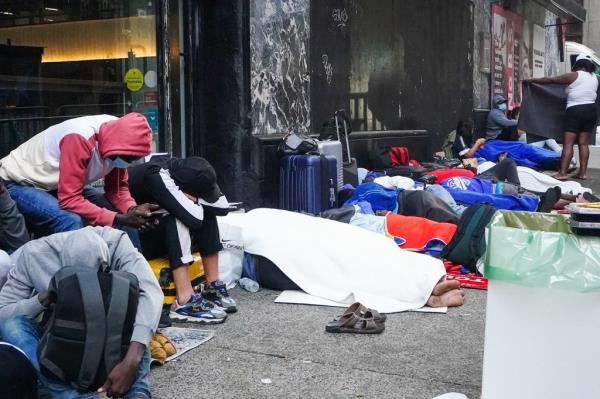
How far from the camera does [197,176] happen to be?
4695 millimetres

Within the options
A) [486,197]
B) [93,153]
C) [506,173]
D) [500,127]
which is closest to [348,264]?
[93,153]

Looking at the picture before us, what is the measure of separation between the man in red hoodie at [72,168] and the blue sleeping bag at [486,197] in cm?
401

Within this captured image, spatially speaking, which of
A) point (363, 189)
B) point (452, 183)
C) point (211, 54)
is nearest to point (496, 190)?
point (452, 183)


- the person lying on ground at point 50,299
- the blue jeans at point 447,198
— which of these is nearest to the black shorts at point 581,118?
the blue jeans at point 447,198

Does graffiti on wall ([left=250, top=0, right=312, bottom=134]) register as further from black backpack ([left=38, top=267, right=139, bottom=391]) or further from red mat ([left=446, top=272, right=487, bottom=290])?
black backpack ([left=38, top=267, right=139, bottom=391])

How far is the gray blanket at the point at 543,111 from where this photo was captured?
37.4 ft

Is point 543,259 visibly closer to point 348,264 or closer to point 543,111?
point 348,264

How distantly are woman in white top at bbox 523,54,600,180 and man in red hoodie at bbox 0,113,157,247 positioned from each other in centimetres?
810

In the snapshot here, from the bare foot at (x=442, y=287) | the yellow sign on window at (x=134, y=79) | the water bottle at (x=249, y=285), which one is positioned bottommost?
the water bottle at (x=249, y=285)

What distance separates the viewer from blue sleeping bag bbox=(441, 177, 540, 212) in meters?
7.52

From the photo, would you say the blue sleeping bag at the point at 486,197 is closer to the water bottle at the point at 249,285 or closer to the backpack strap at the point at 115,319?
the water bottle at the point at 249,285

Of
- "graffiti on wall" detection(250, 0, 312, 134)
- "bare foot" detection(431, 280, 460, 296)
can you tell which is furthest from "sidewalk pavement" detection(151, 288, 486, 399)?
"graffiti on wall" detection(250, 0, 312, 134)

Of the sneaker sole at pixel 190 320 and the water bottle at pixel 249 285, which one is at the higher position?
the water bottle at pixel 249 285

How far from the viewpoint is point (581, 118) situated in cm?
1112
